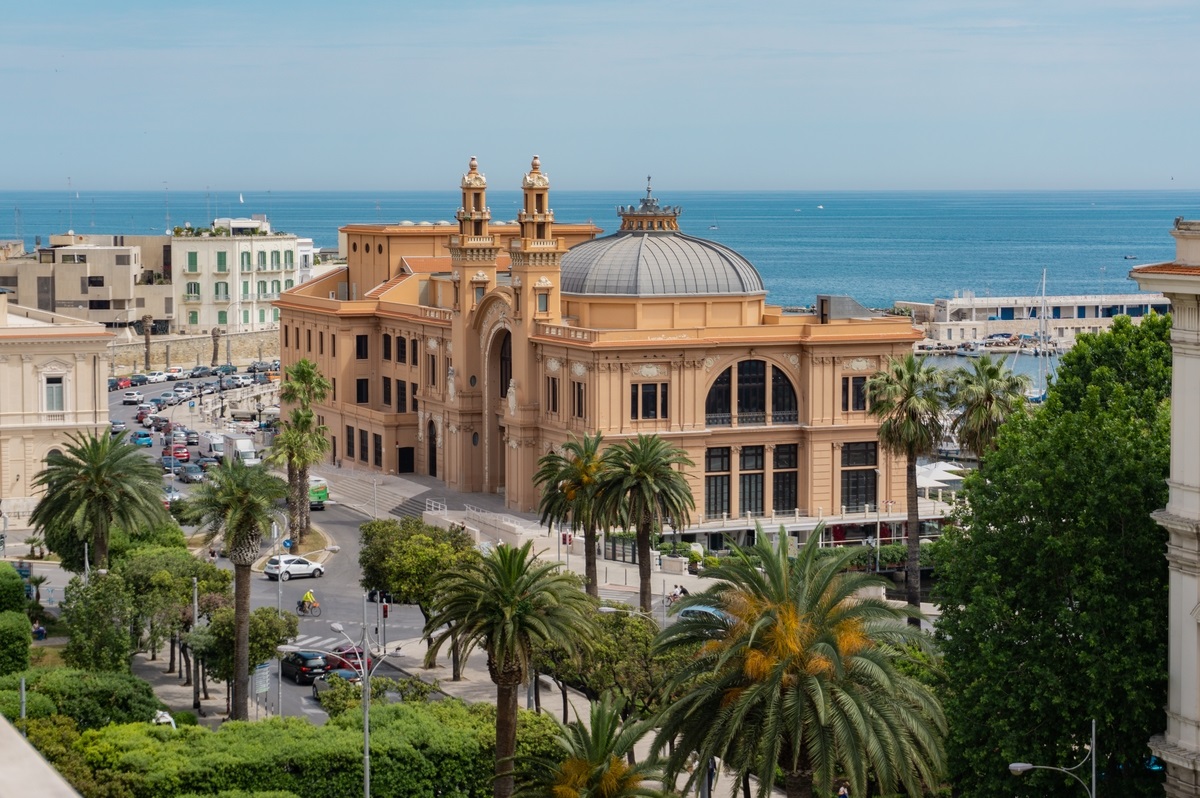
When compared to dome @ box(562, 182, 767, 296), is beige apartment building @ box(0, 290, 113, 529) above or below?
below

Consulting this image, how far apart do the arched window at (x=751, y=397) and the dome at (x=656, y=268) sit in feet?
12.9

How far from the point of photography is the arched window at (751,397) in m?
83.6

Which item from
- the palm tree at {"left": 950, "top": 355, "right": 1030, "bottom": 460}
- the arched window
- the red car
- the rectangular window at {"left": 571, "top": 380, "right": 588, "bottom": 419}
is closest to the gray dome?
the arched window

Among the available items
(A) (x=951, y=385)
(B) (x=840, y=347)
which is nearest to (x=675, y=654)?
(A) (x=951, y=385)

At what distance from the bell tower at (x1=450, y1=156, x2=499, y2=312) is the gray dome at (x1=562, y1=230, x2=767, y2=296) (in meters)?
6.84

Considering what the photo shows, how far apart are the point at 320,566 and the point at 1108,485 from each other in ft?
147

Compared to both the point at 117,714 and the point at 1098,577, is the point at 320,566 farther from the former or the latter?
the point at 1098,577

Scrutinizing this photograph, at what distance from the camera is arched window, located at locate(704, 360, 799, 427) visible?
83.6m

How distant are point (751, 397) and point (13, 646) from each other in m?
38.2

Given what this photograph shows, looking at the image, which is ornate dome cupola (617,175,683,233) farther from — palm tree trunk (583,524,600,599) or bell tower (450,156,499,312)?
palm tree trunk (583,524,600,599)

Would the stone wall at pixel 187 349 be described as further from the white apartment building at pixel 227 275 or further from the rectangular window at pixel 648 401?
the rectangular window at pixel 648 401

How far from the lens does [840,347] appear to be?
8450cm

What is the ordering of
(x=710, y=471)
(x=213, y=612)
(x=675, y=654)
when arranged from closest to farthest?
(x=675, y=654) → (x=213, y=612) → (x=710, y=471)

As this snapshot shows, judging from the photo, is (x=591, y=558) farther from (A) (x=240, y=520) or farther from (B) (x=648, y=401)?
(B) (x=648, y=401)
